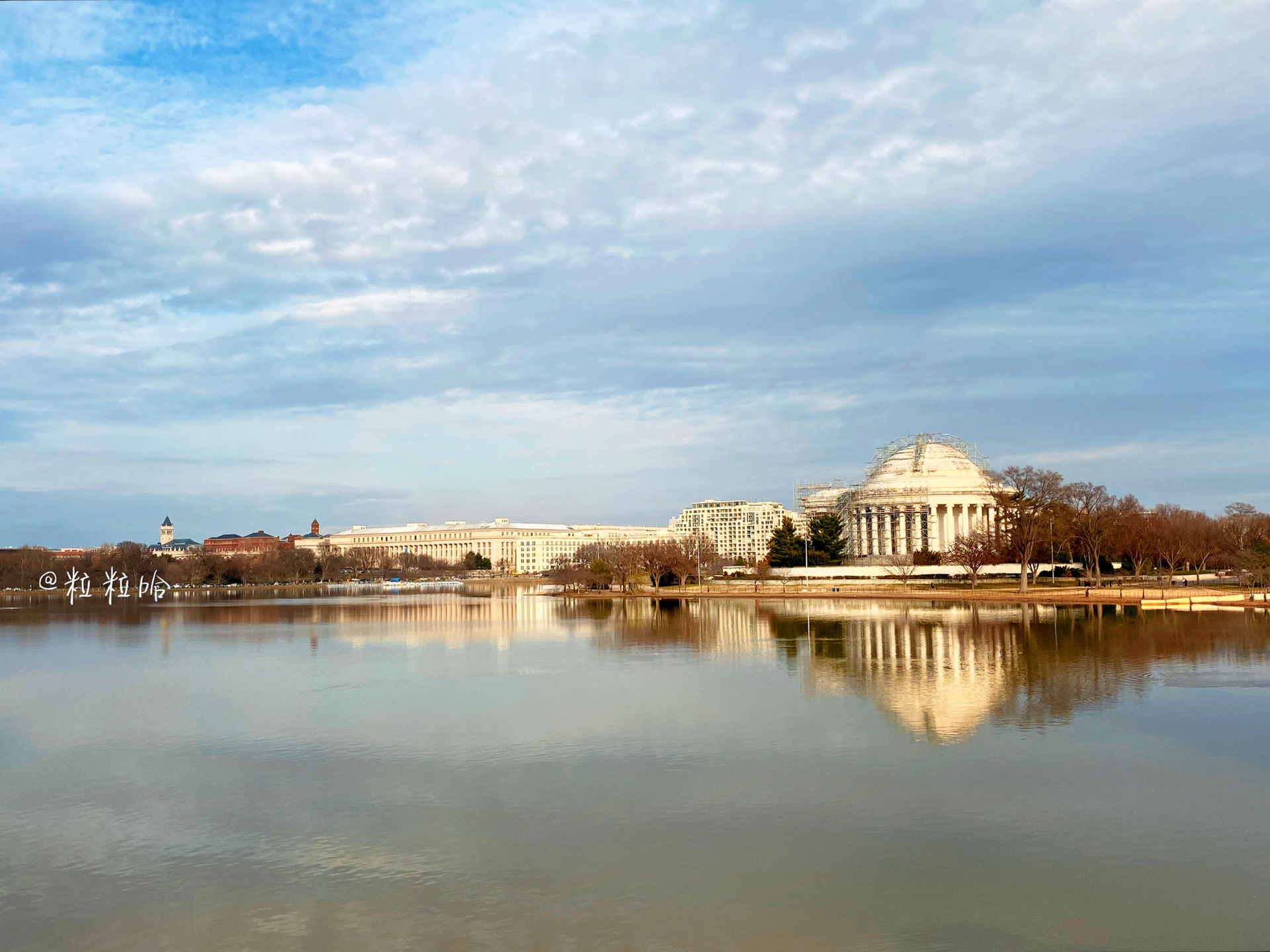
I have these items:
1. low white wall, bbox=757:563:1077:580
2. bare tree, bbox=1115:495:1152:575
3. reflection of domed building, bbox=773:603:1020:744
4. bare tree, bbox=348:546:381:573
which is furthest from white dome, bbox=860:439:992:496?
bare tree, bbox=348:546:381:573

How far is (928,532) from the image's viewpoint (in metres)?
106

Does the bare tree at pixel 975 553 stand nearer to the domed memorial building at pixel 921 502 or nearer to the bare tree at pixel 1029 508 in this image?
the bare tree at pixel 1029 508

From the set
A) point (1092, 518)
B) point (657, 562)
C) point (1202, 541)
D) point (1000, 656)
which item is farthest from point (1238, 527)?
point (1000, 656)

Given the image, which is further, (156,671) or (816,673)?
(156,671)

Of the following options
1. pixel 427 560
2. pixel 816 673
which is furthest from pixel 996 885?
pixel 427 560

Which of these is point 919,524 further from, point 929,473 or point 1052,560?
point 1052,560

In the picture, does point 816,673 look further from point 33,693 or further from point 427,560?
point 427,560

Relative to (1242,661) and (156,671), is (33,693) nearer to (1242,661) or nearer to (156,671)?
(156,671)

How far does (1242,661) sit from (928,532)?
76.1 meters

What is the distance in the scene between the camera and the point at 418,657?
124 feet

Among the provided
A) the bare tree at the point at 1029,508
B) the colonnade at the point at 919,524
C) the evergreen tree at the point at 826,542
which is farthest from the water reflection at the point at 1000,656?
the colonnade at the point at 919,524

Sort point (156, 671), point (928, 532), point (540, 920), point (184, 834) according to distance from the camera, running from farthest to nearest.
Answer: point (928, 532) → point (156, 671) → point (184, 834) → point (540, 920)

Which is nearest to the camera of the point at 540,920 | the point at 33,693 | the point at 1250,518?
the point at 540,920

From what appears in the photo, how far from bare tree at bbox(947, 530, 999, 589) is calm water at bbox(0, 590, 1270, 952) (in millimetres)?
42385
